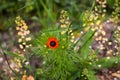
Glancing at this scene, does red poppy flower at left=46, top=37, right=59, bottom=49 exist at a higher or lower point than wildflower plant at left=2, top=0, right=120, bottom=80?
higher

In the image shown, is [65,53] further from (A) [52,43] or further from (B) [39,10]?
(B) [39,10]

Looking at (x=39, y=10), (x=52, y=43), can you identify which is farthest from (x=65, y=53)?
(x=39, y=10)

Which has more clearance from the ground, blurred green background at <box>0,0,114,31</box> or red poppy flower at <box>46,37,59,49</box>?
red poppy flower at <box>46,37,59,49</box>

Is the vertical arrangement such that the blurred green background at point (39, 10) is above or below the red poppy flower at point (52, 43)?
below

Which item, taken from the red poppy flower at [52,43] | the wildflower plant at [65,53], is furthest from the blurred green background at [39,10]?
the red poppy flower at [52,43]

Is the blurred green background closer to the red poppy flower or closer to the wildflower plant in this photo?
the wildflower plant

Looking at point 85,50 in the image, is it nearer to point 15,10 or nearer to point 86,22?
point 86,22

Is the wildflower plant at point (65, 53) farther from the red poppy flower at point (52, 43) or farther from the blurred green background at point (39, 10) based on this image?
the blurred green background at point (39, 10)

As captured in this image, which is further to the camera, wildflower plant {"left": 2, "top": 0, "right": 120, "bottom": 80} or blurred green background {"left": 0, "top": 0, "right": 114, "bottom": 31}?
blurred green background {"left": 0, "top": 0, "right": 114, "bottom": 31}

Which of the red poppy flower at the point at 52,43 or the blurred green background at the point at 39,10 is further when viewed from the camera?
the blurred green background at the point at 39,10

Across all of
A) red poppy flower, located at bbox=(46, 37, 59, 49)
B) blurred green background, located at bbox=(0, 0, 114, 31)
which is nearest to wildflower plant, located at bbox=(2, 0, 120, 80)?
red poppy flower, located at bbox=(46, 37, 59, 49)

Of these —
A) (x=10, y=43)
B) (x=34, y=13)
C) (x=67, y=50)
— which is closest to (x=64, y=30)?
(x=67, y=50)
